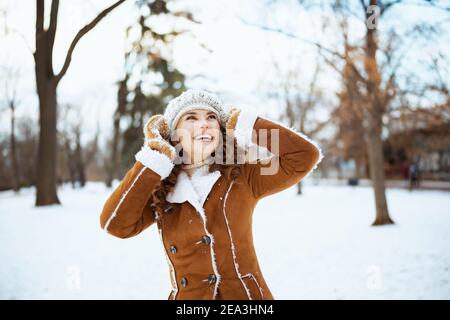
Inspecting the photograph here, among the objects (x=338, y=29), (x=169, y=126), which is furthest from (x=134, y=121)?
(x=169, y=126)

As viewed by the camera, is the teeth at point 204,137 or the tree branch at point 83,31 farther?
the tree branch at point 83,31

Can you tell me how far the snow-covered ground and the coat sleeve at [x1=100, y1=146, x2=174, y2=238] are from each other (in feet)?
8.87

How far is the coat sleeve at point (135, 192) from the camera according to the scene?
4.23 feet

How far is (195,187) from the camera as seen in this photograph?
141 cm

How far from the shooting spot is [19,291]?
12.7 ft

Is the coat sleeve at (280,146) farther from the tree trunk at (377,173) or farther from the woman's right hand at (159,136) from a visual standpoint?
the tree trunk at (377,173)

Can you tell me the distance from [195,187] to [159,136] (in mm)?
234

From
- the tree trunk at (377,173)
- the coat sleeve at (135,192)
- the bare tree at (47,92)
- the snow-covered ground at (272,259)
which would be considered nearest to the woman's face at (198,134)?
the coat sleeve at (135,192)

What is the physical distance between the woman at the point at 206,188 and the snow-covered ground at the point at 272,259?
2.57m

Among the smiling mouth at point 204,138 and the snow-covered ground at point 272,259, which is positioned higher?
the smiling mouth at point 204,138

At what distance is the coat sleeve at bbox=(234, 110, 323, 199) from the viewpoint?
4.49 ft

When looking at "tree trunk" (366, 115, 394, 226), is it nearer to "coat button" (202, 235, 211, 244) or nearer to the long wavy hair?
the long wavy hair
